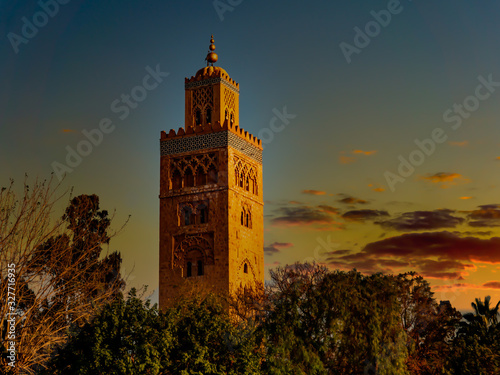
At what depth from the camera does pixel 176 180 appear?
1398 inches

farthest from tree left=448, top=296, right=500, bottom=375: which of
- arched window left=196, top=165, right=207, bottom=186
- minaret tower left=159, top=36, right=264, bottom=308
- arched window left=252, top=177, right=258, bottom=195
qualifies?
arched window left=196, top=165, right=207, bottom=186

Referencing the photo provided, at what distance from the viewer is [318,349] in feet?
73.6

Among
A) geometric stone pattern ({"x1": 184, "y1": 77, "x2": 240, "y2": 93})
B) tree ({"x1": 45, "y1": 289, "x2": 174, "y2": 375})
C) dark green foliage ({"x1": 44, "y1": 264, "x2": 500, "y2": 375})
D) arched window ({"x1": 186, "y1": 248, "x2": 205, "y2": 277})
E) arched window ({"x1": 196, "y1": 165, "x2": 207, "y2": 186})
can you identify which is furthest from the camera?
geometric stone pattern ({"x1": 184, "y1": 77, "x2": 240, "y2": 93})

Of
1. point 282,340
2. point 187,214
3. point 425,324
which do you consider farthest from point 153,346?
point 187,214

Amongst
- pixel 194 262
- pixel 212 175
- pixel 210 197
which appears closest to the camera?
pixel 194 262

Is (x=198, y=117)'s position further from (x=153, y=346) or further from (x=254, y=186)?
(x=153, y=346)

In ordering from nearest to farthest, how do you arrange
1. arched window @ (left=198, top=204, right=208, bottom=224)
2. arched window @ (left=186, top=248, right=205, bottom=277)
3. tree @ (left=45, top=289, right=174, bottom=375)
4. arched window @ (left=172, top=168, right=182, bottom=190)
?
1. tree @ (left=45, top=289, right=174, bottom=375)
2. arched window @ (left=186, top=248, right=205, bottom=277)
3. arched window @ (left=198, top=204, right=208, bottom=224)
4. arched window @ (left=172, top=168, right=182, bottom=190)

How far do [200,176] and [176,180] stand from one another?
3.89 ft

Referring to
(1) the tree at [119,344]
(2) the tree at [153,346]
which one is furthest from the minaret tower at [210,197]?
(1) the tree at [119,344]

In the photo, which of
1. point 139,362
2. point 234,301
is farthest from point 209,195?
point 139,362

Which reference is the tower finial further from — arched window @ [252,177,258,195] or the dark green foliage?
the dark green foliage

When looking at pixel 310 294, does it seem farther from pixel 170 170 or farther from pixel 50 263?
pixel 170 170

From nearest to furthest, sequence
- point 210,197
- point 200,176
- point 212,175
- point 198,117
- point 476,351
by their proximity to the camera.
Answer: point 476,351 < point 210,197 < point 212,175 < point 200,176 < point 198,117

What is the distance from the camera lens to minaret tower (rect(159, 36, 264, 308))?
111 ft
